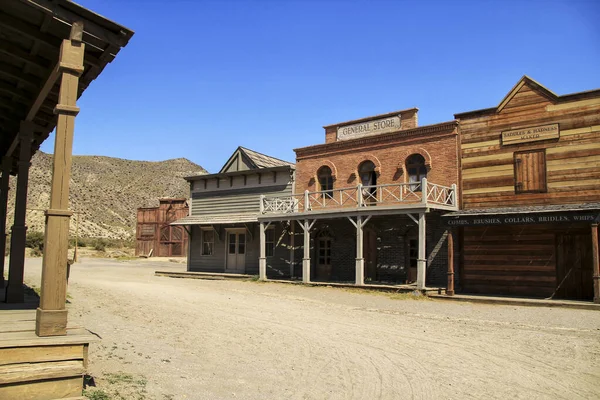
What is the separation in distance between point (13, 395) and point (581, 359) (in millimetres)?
7504

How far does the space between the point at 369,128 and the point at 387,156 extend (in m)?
1.71

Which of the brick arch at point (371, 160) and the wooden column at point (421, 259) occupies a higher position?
the brick arch at point (371, 160)

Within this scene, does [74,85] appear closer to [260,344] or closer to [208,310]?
[260,344]

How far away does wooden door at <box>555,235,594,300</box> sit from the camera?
15180mm

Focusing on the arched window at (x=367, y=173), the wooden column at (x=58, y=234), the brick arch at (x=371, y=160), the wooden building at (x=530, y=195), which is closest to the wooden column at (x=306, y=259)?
the arched window at (x=367, y=173)

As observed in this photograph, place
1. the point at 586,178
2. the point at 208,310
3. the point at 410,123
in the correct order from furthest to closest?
the point at 410,123
the point at 586,178
the point at 208,310

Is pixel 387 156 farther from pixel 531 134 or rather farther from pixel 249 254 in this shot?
pixel 249 254

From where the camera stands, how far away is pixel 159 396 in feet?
17.1

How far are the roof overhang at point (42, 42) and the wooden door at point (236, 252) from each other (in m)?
17.5

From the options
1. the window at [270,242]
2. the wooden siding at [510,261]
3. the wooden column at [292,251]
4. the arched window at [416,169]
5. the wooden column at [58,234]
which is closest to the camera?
the wooden column at [58,234]

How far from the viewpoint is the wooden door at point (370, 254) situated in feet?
66.1

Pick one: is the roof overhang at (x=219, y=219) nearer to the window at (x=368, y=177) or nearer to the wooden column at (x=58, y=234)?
the window at (x=368, y=177)

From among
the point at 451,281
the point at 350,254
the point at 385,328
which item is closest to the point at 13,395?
the point at 385,328

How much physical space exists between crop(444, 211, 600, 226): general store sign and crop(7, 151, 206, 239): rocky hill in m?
60.9
